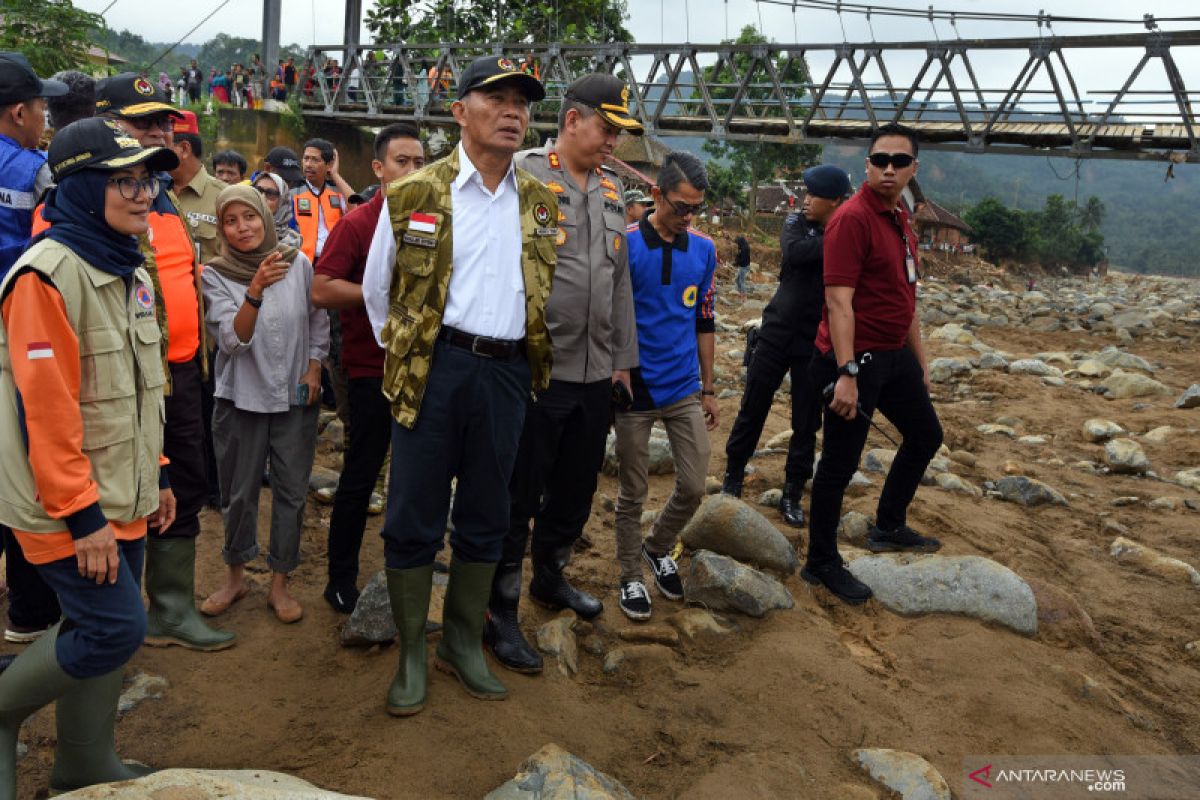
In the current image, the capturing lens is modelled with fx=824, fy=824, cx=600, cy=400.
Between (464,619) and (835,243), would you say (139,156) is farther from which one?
(835,243)

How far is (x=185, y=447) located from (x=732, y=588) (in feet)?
8.11

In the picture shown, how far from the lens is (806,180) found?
499 centimetres

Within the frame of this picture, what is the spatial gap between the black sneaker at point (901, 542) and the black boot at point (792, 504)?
1.73ft

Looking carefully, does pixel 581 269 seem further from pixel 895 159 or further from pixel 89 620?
pixel 89 620

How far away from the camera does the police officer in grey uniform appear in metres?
3.21

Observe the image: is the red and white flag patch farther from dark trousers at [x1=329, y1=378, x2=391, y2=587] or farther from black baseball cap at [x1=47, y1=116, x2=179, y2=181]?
dark trousers at [x1=329, y1=378, x2=391, y2=587]

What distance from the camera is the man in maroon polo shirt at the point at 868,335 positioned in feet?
12.8

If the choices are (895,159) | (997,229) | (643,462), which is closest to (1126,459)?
(895,159)

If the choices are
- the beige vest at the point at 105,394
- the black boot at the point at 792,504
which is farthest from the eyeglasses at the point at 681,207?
the black boot at the point at 792,504

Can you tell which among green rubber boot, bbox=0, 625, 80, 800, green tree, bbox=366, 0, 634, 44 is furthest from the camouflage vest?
green tree, bbox=366, 0, 634, 44

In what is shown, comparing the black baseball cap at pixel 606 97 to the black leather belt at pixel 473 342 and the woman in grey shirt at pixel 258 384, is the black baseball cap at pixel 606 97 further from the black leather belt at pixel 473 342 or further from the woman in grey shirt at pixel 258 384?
the woman in grey shirt at pixel 258 384

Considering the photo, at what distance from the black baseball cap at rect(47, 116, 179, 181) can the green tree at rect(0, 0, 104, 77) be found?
298 inches

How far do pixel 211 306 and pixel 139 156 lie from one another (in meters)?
1.38

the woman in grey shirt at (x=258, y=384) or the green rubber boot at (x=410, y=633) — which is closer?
the green rubber boot at (x=410, y=633)
